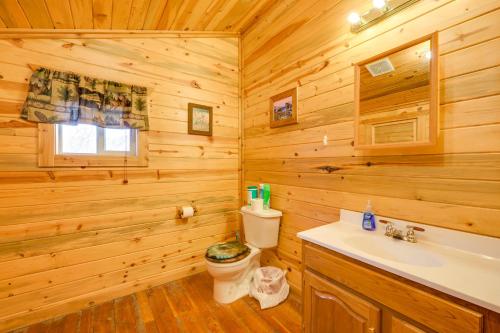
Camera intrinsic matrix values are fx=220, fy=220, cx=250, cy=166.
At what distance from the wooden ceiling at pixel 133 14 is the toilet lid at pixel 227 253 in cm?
203

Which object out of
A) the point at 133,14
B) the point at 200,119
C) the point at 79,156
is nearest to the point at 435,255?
the point at 200,119

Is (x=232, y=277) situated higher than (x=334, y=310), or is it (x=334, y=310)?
(x=334, y=310)

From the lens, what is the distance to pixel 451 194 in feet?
3.52

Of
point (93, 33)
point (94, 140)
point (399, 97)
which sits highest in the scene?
point (93, 33)

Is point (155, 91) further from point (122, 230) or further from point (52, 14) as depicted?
point (122, 230)

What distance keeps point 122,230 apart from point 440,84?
2.45 metres

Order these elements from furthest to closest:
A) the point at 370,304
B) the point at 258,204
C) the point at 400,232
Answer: the point at 258,204, the point at 400,232, the point at 370,304

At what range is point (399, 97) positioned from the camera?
125 centimetres

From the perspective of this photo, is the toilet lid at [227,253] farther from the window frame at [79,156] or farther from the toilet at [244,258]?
the window frame at [79,156]

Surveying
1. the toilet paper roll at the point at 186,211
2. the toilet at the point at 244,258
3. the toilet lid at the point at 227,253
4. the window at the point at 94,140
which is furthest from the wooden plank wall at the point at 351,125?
the window at the point at 94,140

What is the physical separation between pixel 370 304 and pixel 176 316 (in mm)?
1431

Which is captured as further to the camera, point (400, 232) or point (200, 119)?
point (200, 119)

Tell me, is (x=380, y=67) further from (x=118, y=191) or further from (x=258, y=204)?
(x=118, y=191)

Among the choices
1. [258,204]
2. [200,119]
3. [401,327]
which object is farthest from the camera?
[200,119]
